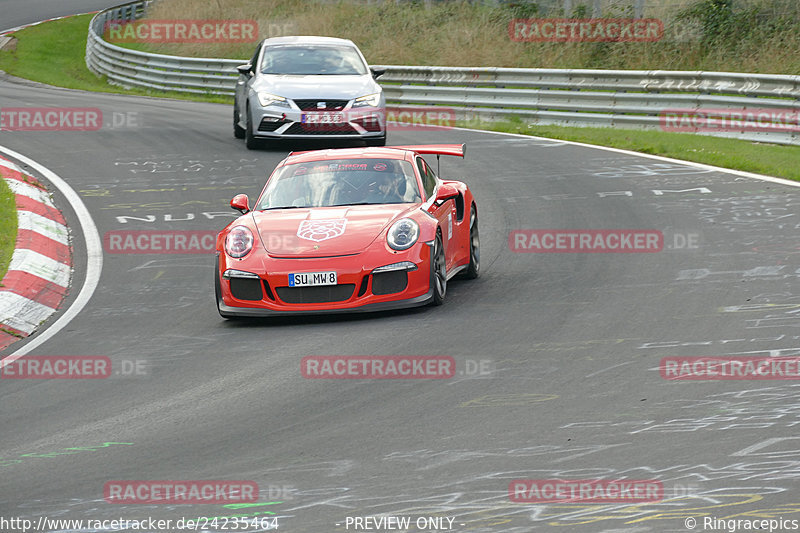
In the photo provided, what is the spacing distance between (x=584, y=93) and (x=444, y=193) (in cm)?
1275

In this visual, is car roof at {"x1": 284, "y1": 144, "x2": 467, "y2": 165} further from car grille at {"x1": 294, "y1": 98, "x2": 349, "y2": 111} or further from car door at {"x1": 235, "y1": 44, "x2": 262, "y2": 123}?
car door at {"x1": 235, "y1": 44, "x2": 262, "y2": 123}

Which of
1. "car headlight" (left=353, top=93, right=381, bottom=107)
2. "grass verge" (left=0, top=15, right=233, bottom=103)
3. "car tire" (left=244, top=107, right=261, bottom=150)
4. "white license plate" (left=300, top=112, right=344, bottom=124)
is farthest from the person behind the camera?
"grass verge" (left=0, top=15, right=233, bottom=103)

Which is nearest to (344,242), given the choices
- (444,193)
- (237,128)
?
(444,193)

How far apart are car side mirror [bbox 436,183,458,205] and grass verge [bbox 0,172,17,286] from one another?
3.93m

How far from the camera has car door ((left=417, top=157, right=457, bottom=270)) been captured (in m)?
10.3

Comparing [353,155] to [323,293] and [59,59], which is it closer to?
[323,293]

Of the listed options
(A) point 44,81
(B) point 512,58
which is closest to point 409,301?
(B) point 512,58

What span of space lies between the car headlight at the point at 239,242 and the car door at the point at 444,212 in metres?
1.54

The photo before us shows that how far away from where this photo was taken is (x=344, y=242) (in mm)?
9625

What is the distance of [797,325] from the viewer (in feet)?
27.8

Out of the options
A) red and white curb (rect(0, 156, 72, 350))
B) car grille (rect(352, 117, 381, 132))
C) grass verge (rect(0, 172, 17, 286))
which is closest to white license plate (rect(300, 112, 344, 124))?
Result: car grille (rect(352, 117, 381, 132))

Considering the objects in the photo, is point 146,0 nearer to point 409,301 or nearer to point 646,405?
point 409,301

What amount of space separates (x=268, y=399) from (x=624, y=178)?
32.6 ft

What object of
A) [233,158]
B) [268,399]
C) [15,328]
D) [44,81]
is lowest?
[44,81]
